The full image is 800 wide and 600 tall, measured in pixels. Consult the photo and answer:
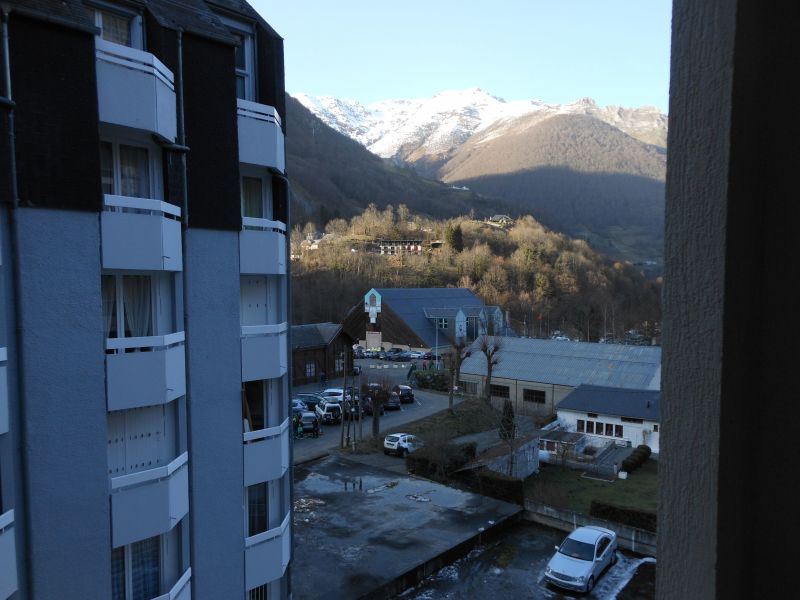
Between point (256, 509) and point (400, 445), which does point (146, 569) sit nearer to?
point (256, 509)

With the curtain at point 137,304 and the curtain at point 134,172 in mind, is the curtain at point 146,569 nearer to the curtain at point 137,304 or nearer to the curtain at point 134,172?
the curtain at point 137,304

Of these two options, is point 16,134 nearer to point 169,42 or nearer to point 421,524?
point 169,42

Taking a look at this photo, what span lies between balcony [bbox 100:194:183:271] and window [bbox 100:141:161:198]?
0.94ft

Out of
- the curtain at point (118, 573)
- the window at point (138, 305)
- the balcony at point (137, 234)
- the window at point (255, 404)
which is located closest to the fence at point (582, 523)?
the window at point (255, 404)

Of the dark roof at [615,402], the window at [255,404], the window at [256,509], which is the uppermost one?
the window at [255,404]

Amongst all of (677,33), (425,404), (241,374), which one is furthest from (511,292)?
(677,33)

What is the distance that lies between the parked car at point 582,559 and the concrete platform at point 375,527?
8.80ft

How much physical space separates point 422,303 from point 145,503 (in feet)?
157

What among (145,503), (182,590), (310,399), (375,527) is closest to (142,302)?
(145,503)

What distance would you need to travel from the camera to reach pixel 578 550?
49.9ft

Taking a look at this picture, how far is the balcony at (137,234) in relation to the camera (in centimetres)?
650

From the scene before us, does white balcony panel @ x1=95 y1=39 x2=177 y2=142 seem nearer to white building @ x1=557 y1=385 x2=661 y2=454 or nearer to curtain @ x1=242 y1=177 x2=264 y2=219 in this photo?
curtain @ x1=242 y1=177 x2=264 y2=219

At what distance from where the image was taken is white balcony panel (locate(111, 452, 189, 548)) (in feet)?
21.8

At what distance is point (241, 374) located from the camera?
834 cm
